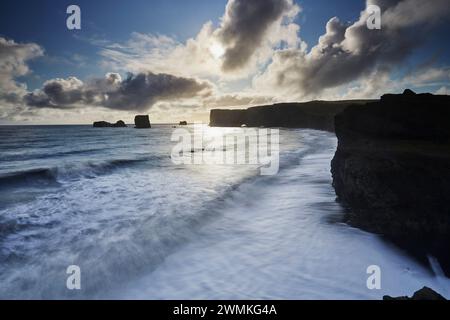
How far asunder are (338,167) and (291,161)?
8943 millimetres

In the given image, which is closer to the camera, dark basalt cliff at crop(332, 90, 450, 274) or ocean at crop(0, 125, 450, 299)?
ocean at crop(0, 125, 450, 299)

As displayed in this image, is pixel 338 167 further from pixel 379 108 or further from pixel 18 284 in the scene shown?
pixel 18 284

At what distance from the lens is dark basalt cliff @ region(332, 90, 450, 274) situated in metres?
5.28

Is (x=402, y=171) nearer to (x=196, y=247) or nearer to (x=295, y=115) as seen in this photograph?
(x=196, y=247)

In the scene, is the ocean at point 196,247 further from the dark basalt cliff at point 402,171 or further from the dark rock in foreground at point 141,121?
the dark rock in foreground at point 141,121

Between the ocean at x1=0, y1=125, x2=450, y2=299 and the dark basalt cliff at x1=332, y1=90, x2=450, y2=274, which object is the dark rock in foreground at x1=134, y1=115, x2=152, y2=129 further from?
the dark basalt cliff at x1=332, y1=90, x2=450, y2=274

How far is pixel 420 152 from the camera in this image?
594 cm

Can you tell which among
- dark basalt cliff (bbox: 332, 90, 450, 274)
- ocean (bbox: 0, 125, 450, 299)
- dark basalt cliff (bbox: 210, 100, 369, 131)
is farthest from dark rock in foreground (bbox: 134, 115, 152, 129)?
dark basalt cliff (bbox: 332, 90, 450, 274)

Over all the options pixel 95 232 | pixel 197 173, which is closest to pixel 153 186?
pixel 197 173

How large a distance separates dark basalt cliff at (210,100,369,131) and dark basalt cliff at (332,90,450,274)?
183 feet

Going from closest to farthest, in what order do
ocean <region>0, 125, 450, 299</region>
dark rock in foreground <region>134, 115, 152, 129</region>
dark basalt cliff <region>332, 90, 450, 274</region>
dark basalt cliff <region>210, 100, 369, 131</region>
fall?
ocean <region>0, 125, 450, 299</region> < dark basalt cliff <region>332, 90, 450, 274</region> < dark basalt cliff <region>210, 100, 369, 131</region> < dark rock in foreground <region>134, 115, 152, 129</region>

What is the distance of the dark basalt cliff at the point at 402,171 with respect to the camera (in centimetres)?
528

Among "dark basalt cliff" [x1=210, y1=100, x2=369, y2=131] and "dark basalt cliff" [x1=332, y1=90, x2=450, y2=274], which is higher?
"dark basalt cliff" [x1=210, y1=100, x2=369, y2=131]

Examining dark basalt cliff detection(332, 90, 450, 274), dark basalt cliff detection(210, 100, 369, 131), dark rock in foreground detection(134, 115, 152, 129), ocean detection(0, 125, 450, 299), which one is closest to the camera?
ocean detection(0, 125, 450, 299)
